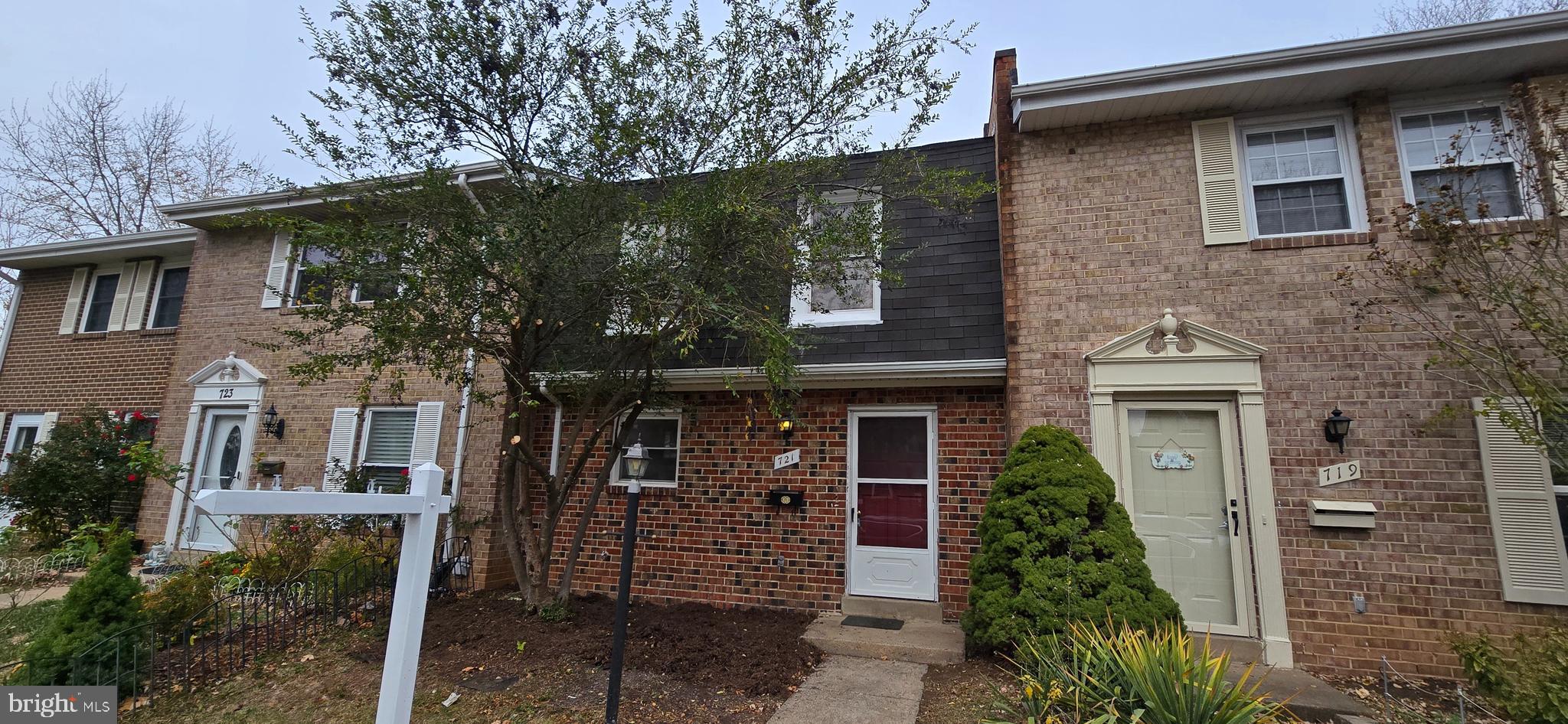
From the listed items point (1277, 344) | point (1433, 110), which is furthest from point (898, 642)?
point (1433, 110)

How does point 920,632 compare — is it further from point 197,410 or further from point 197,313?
point 197,313

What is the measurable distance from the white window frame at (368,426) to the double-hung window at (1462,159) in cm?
1062

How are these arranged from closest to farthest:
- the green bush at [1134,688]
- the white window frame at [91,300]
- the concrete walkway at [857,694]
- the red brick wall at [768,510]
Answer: the green bush at [1134,688]
the concrete walkway at [857,694]
the red brick wall at [768,510]
the white window frame at [91,300]

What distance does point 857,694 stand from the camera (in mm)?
4391

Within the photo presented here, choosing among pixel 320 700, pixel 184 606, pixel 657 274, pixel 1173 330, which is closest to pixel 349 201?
pixel 657 274

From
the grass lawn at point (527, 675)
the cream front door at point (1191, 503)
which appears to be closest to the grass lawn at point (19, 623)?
the grass lawn at point (527, 675)

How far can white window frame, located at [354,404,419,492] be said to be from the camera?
8.33 meters

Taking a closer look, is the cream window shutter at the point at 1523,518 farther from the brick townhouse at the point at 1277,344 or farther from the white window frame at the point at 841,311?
the white window frame at the point at 841,311

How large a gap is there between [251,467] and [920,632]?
9.15 metres

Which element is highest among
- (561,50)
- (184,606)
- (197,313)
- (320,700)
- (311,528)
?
(561,50)

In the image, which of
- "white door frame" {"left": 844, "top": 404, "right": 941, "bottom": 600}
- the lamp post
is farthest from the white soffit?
the lamp post

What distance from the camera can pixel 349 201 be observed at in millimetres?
5887

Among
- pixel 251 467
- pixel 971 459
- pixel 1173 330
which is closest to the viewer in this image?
pixel 1173 330

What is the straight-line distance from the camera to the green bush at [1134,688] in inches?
114
